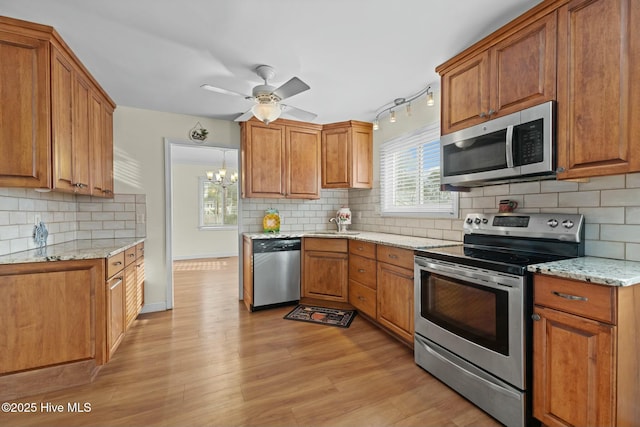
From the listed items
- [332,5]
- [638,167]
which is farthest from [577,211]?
[332,5]

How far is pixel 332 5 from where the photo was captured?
5.44 ft

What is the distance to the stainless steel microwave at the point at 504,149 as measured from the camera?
1.65m

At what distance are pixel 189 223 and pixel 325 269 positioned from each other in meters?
4.87

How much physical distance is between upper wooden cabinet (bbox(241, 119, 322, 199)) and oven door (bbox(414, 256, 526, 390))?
207cm

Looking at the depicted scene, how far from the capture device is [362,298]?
3.07 metres

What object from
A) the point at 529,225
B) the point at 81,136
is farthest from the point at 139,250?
the point at 529,225

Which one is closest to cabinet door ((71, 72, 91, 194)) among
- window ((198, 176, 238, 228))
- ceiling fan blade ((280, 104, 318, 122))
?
ceiling fan blade ((280, 104, 318, 122))

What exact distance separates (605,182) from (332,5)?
6.22 feet

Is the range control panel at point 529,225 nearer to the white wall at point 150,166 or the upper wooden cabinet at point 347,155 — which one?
the upper wooden cabinet at point 347,155

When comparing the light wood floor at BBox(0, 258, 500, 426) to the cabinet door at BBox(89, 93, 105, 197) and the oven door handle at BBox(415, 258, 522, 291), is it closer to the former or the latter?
the oven door handle at BBox(415, 258, 522, 291)

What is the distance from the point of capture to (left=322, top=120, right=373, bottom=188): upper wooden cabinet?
12.4ft

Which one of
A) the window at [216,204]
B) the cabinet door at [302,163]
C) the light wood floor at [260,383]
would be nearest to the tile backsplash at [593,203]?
the light wood floor at [260,383]

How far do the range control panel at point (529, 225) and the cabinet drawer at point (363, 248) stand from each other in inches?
34.7

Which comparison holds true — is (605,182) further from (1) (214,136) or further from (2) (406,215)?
(1) (214,136)
